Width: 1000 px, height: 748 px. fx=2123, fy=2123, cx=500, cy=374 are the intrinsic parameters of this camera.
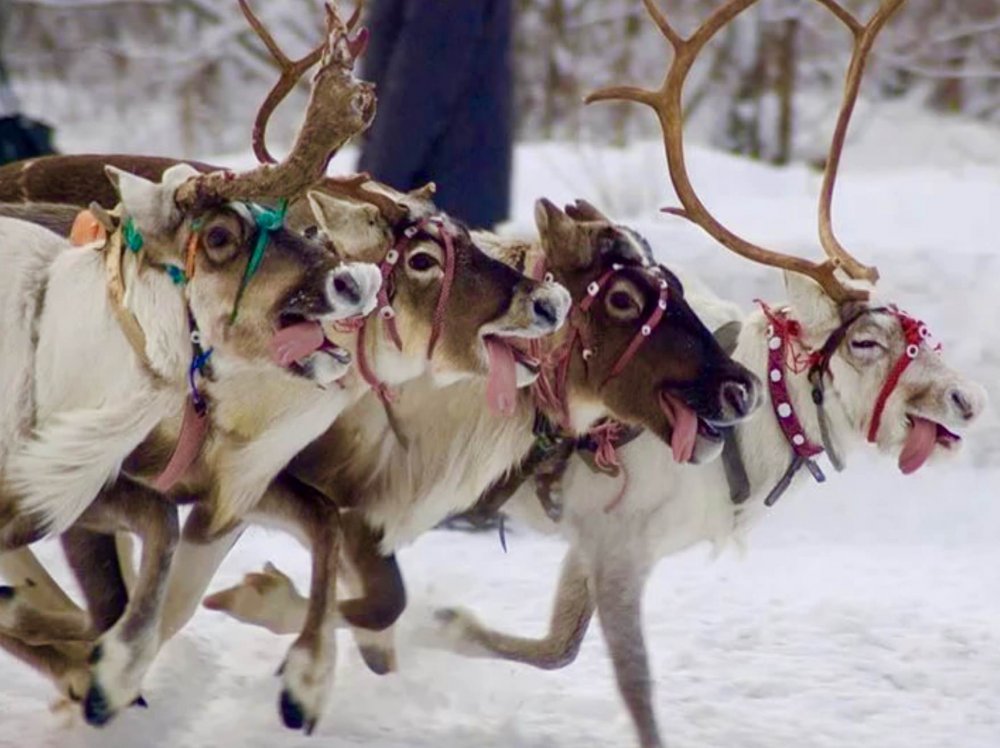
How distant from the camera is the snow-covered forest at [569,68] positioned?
17047mm

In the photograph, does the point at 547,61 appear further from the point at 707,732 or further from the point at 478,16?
the point at 707,732

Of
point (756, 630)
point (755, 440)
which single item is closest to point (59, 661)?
point (755, 440)

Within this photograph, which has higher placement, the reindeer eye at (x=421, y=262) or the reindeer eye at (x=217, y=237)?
the reindeer eye at (x=421, y=262)

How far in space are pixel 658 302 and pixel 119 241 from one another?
48.7 inches

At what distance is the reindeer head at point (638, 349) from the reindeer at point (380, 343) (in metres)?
0.28

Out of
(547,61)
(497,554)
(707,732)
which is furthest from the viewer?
(547,61)

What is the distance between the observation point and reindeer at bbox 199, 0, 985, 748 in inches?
195

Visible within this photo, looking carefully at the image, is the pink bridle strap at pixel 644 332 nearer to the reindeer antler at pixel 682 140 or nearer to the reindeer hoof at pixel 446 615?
the reindeer antler at pixel 682 140

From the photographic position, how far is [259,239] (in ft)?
13.6

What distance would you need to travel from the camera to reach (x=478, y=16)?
8.33 meters

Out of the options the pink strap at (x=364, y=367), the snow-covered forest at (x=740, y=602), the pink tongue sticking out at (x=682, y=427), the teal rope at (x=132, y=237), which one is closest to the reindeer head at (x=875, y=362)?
the snow-covered forest at (x=740, y=602)

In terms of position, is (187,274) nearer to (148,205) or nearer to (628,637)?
(148,205)

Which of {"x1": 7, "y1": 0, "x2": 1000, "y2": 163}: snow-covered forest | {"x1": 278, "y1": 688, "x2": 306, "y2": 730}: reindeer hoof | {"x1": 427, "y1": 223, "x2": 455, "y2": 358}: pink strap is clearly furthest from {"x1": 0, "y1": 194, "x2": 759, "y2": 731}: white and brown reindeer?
{"x1": 7, "y1": 0, "x2": 1000, "y2": 163}: snow-covered forest

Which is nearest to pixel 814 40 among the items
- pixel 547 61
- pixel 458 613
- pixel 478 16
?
pixel 547 61
